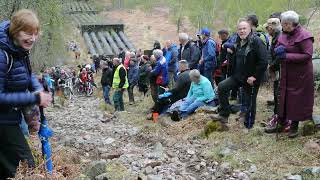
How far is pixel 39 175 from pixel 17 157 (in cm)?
25

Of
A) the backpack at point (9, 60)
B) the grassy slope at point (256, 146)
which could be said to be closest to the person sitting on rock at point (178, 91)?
the grassy slope at point (256, 146)

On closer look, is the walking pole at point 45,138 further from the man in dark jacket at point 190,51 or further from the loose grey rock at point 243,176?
the man in dark jacket at point 190,51

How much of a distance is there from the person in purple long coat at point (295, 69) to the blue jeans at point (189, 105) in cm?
301

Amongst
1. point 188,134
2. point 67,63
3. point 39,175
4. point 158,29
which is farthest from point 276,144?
point 158,29

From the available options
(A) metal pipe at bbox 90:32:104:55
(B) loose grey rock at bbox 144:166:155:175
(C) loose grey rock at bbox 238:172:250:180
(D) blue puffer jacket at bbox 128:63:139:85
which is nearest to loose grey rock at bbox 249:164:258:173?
(C) loose grey rock at bbox 238:172:250:180

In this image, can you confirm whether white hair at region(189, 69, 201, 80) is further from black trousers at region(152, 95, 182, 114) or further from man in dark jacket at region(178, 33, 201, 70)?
man in dark jacket at region(178, 33, 201, 70)

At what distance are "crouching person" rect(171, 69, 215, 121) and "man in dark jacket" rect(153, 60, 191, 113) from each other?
21.3 inches

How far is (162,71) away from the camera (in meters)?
11.1

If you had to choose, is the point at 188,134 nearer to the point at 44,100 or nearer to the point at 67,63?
the point at 44,100

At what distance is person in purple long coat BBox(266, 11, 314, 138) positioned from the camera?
6180mm

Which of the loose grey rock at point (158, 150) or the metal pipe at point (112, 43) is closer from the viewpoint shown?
the loose grey rock at point (158, 150)

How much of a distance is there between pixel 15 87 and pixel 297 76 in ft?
14.1

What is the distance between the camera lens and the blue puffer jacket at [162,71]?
432 inches

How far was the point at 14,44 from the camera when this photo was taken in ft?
11.0
